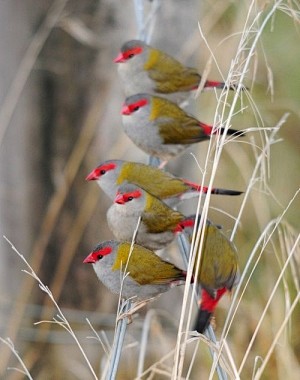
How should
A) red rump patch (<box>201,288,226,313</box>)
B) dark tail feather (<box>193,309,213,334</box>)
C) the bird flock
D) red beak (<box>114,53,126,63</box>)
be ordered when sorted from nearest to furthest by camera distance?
dark tail feather (<box>193,309,213,334</box>) → red rump patch (<box>201,288,226,313</box>) → the bird flock → red beak (<box>114,53,126,63</box>)

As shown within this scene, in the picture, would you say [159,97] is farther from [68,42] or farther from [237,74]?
[237,74]

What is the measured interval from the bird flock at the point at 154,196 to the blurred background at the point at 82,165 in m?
0.09

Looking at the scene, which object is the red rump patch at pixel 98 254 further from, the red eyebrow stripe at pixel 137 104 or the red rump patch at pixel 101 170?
the red eyebrow stripe at pixel 137 104

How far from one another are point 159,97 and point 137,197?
2.12ft

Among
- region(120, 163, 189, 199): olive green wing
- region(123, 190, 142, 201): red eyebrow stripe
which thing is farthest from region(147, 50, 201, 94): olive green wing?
region(123, 190, 142, 201): red eyebrow stripe

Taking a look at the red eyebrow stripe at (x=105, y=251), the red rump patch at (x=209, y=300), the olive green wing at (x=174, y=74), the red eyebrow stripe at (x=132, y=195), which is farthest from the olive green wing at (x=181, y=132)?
the red rump patch at (x=209, y=300)

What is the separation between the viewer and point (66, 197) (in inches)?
135

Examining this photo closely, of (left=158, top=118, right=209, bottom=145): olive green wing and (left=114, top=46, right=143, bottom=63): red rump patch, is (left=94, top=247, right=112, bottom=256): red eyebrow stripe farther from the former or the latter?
(left=114, top=46, right=143, bottom=63): red rump patch

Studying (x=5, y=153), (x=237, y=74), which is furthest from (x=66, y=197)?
(x=237, y=74)

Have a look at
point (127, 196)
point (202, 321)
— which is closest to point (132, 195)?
point (127, 196)

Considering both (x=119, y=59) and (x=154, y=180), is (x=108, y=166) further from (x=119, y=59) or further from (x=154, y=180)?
(x=119, y=59)

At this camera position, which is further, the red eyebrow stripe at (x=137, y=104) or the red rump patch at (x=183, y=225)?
the red eyebrow stripe at (x=137, y=104)

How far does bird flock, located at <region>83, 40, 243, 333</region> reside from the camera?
7.24 ft

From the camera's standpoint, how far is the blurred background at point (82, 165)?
3123mm
